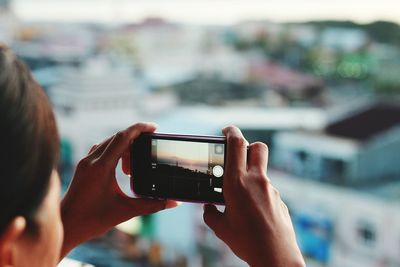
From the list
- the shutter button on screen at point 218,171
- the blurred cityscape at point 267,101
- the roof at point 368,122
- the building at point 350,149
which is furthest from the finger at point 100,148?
the roof at point 368,122

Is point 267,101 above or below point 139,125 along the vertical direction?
below

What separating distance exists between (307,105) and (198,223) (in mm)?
899

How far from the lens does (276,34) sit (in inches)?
95.0

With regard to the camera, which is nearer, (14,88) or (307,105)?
(14,88)

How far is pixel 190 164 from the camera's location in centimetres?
56

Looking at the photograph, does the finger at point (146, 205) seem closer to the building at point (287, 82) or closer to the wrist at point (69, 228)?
the wrist at point (69, 228)

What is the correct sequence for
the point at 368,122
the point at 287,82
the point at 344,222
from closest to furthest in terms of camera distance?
the point at 344,222
the point at 287,82
the point at 368,122

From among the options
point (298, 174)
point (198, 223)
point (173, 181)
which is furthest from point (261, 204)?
point (198, 223)

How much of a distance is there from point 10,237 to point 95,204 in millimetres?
205

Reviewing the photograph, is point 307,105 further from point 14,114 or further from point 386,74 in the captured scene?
point 14,114

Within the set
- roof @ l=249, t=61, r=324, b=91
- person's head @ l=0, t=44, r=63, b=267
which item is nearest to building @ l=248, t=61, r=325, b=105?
roof @ l=249, t=61, r=324, b=91

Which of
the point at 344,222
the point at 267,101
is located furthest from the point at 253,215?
the point at 267,101

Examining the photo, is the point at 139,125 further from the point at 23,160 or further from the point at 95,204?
the point at 23,160

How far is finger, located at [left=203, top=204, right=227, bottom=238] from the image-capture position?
1.57ft
